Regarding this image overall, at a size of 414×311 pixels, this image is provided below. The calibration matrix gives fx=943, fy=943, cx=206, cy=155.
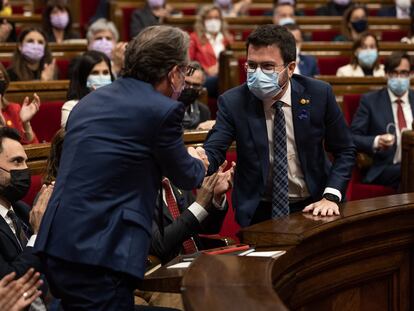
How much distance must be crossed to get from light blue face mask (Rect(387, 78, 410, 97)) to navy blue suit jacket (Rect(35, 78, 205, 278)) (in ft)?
8.87

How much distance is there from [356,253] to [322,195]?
232 millimetres

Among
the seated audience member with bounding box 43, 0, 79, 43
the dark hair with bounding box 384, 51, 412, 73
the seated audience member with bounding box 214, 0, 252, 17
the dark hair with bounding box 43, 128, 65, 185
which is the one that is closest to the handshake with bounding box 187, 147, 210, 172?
the dark hair with bounding box 43, 128, 65, 185

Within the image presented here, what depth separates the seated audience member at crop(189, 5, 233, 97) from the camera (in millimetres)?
6000

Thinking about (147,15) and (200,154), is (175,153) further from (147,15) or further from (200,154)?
(147,15)

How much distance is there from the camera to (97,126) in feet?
6.25

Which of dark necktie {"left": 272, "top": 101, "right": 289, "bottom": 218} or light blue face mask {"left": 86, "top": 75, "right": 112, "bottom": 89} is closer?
dark necktie {"left": 272, "top": 101, "right": 289, "bottom": 218}

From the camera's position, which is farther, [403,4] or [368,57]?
[403,4]

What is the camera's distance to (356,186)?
4.38 metres

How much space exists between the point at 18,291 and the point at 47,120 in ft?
7.03

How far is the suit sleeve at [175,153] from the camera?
6.23 ft

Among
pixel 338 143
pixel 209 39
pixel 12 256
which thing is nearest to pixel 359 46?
pixel 209 39

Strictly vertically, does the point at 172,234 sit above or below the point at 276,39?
below

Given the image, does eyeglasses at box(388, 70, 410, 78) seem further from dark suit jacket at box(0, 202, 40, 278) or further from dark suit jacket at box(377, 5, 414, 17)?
dark suit jacket at box(377, 5, 414, 17)

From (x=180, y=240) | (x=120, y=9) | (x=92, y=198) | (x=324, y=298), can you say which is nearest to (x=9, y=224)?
(x=180, y=240)
